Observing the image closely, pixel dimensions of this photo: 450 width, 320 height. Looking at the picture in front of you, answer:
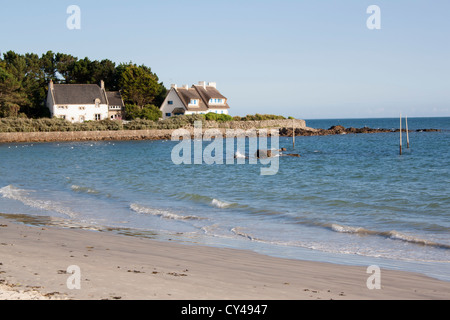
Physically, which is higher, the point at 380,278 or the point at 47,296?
the point at 47,296

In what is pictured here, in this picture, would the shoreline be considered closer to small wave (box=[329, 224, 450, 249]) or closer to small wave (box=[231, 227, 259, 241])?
small wave (box=[231, 227, 259, 241])

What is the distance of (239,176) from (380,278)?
21.5 meters

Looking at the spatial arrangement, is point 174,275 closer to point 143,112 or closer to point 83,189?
point 83,189

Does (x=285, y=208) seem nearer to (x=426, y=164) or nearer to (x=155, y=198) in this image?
(x=155, y=198)

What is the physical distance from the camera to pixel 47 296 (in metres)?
6.44

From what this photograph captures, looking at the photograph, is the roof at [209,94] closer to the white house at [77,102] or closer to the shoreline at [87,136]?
the shoreline at [87,136]

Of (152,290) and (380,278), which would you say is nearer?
(152,290)

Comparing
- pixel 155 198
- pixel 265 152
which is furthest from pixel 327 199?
pixel 265 152

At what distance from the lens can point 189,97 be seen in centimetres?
8731

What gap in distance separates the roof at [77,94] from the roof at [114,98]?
2.35 meters

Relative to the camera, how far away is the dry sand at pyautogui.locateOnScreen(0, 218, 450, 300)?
7.04m

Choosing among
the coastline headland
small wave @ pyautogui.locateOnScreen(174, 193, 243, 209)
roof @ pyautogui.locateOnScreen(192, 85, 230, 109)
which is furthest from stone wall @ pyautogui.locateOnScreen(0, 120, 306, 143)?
small wave @ pyautogui.locateOnScreen(174, 193, 243, 209)

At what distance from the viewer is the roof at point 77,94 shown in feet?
268
